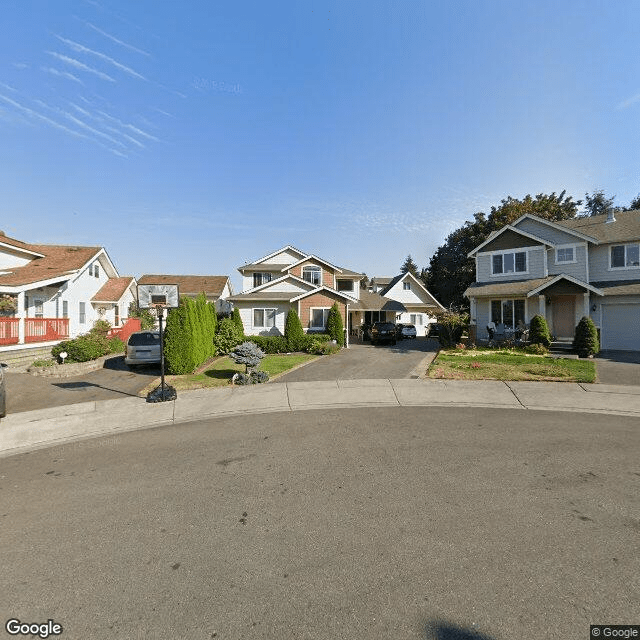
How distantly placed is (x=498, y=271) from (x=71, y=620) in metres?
25.8

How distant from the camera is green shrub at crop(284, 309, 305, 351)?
21.1 meters

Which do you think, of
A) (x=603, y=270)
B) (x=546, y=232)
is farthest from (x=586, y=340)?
(x=546, y=232)

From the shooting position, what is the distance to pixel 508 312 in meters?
22.0

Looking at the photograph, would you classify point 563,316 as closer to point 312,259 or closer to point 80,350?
point 312,259

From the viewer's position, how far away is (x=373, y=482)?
5.05 m

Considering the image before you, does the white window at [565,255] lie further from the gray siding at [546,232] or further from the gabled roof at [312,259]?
the gabled roof at [312,259]

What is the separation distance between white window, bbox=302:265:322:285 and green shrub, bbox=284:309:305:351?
8939 millimetres

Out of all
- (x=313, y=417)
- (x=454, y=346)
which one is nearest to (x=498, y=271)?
(x=454, y=346)

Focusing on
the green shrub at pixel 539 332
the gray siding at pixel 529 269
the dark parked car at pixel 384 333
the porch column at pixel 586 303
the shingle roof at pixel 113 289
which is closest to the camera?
the green shrub at pixel 539 332

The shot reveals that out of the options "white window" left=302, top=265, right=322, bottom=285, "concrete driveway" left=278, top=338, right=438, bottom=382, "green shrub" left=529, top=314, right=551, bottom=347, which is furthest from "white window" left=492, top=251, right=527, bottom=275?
"white window" left=302, top=265, right=322, bottom=285

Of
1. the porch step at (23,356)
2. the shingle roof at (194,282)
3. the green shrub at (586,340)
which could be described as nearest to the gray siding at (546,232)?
the green shrub at (586,340)

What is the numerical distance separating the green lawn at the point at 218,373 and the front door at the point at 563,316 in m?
15.1

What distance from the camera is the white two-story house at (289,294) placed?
949 inches

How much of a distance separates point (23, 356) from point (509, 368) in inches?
816
